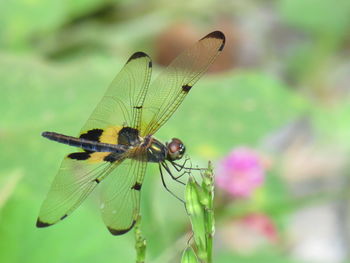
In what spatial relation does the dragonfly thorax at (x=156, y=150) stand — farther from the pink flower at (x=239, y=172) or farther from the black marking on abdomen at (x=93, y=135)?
the pink flower at (x=239, y=172)

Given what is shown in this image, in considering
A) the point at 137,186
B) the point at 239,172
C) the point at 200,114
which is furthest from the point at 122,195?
the point at 200,114

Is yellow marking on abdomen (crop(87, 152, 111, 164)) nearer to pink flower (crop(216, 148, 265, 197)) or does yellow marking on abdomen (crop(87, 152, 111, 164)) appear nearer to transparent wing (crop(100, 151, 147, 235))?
transparent wing (crop(100, 151, 147, 235))

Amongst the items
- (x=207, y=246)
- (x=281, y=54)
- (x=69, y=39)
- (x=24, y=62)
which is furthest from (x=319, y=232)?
(x=207, y=246)

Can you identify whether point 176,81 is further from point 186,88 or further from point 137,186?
point 137,186

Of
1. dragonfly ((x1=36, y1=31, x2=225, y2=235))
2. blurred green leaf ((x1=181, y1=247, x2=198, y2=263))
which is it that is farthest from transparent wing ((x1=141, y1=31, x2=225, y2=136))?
blurred green leaf ((x1=181, y1=247, x2=198, y2=263))

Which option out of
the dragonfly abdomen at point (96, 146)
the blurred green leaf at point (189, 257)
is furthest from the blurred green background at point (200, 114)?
the blurred green leaf at point (189, 257)
